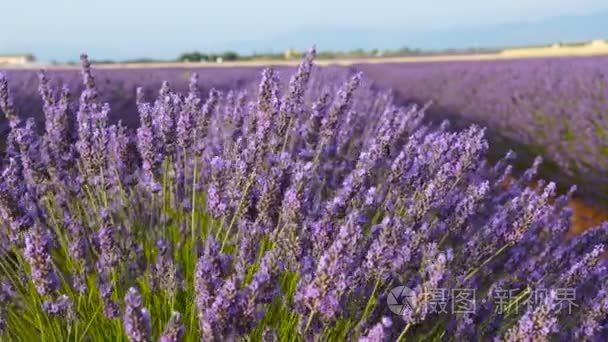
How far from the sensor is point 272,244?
2191 mm

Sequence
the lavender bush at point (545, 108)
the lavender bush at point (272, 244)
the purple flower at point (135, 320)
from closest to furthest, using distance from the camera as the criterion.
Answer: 1. the purple flower at point (135, 320)
2. the lavender bush at point (272, 244)
3. the lavender bush at point (545, 108)

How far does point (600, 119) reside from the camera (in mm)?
7566

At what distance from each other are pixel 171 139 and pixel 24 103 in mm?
5016

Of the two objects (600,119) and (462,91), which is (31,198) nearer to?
(600,119)

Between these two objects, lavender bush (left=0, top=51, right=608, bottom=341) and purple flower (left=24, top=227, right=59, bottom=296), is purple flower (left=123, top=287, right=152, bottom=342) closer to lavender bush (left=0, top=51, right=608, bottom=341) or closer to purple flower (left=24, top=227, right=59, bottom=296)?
lavender bush (left=0, top=51, right=608, bottom=341)

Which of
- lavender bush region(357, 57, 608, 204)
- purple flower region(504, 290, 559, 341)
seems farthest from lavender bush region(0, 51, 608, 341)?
lavender bush region(357, 57, 608, 204)

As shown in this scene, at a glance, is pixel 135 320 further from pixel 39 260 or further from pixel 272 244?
pixel 272 244

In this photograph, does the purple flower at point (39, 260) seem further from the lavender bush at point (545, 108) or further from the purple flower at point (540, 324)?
the lavender bush at point (545, 108)

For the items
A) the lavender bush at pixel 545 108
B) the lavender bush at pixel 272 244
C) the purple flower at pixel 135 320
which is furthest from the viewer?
the lavender bush at pixel 545 108

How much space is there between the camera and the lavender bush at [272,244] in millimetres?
1544

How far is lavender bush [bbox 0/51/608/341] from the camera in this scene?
1.54 m

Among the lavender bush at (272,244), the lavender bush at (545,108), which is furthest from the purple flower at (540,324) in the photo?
the lavender bush at (545,108)

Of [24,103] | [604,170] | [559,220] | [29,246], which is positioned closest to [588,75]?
[604,170]

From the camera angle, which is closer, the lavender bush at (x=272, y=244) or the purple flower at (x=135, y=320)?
the purple flower at (x=135, y=320)
